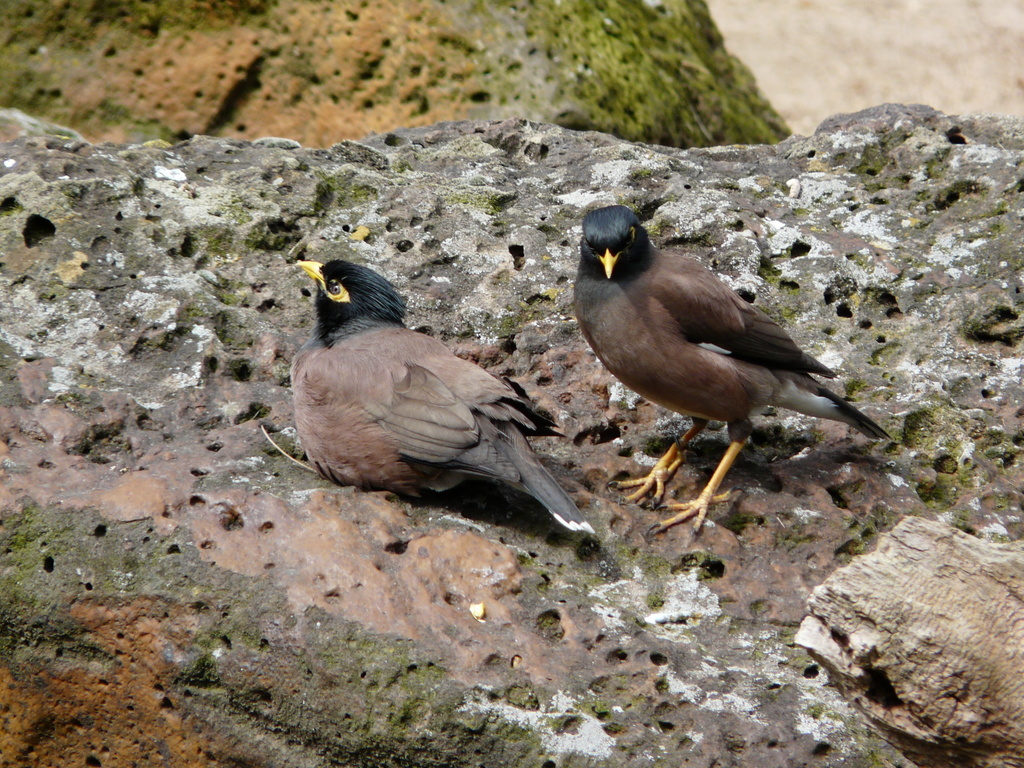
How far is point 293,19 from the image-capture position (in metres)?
8.56

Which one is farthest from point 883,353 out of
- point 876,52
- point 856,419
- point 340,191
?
point 876,52

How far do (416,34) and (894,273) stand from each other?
4.72 m

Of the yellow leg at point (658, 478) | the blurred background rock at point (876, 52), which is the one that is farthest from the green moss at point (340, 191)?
the blurred background rock at point (876, 52)

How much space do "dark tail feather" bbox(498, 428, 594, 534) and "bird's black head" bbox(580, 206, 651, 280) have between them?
38.6 inches

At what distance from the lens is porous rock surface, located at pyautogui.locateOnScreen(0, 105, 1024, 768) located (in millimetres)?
3637

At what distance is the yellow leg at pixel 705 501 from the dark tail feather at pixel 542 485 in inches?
15.5

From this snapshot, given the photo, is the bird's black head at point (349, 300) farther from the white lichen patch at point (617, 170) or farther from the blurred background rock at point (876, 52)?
the blurred background rock at point (876, 52)

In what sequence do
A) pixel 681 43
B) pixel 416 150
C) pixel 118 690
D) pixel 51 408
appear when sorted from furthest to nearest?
1. pixel 681 43
2. pixel 416 150
3. pixel 51 408
4. pixel 118 690

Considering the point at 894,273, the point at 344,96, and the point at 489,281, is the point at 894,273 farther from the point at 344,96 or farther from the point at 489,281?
the point at 344,96

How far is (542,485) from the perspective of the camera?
414cm

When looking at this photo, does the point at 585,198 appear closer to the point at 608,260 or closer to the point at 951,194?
the point at 608,260

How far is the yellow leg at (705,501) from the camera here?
439 centimetres

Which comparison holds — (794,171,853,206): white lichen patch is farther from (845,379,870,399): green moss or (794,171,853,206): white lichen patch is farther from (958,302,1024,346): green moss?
(845,379,870,399): green moss

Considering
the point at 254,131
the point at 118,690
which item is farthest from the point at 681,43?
the point at 118,690
